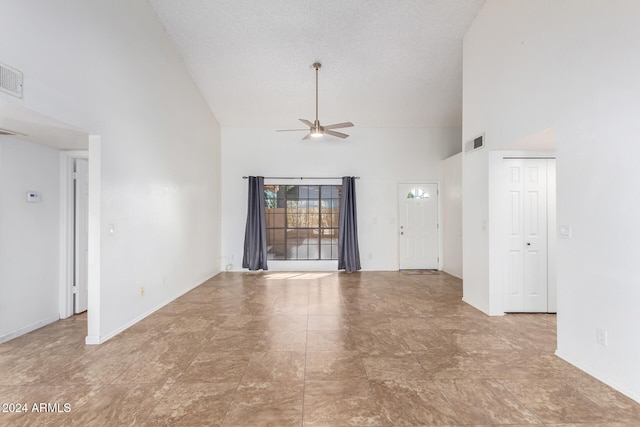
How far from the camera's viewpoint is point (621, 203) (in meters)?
2.05

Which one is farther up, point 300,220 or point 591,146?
point 591,146

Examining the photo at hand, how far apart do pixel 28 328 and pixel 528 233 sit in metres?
5.91

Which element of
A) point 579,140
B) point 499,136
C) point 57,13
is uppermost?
point 57,13

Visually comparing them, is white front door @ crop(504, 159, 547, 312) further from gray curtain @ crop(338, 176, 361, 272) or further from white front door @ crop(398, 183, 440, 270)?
gray curtain @ crop(338, 176, 361, 272)

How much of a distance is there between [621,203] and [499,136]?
1.62 meters

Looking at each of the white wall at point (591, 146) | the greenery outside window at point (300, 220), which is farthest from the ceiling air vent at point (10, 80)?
the greenery outside window at point (300, 220)

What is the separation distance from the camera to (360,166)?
6594 millimetres

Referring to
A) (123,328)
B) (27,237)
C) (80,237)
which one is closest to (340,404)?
(123,328)

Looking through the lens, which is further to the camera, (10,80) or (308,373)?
(308,373)

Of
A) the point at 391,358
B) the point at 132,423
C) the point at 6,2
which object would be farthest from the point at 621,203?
the point at 6,2

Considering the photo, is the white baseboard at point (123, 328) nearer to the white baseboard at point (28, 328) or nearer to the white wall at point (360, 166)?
the white baseboard at point (28, 328)

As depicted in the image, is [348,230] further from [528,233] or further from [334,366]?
[334,366]

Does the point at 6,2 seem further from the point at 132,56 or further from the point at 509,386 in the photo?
the point at 509,386

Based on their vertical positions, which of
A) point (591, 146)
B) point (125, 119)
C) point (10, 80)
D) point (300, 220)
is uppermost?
point (125, 119)
